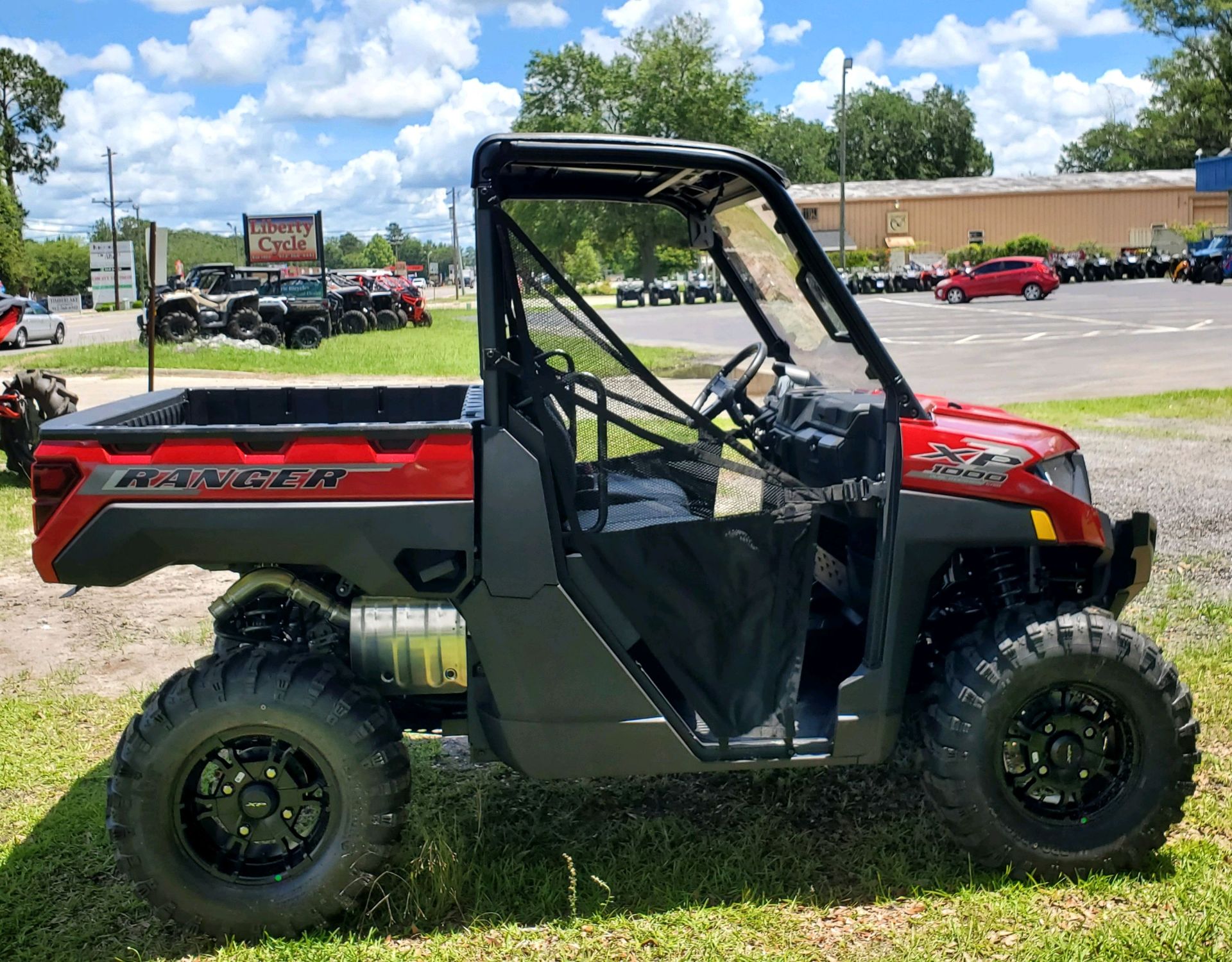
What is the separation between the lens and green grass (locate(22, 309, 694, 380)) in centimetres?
2147

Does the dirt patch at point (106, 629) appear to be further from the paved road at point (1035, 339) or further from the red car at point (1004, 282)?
the red car at point (1004, 282)

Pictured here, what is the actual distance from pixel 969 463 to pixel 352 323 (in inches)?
1190

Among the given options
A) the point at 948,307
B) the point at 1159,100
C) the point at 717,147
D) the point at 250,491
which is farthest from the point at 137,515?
the point at 1159,100

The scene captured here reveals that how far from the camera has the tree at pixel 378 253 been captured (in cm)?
16125

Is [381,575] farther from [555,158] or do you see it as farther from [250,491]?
[555,158]

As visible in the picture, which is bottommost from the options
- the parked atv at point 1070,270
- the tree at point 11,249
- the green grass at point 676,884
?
the green grass at point 676,884

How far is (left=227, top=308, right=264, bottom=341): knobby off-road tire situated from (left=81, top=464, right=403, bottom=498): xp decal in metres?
24.4

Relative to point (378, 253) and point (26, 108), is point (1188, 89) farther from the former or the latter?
point (378, 253)

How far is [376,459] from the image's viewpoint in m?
3.25

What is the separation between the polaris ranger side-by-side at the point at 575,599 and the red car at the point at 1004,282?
40374mm

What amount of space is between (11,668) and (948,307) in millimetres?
37016

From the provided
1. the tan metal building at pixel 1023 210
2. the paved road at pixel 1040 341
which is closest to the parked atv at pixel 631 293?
the paved road at pixel 1040 341

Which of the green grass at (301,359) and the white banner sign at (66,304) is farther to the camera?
the white banner sign at (66,304)

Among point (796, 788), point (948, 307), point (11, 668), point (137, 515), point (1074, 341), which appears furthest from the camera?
point (948, 307)
